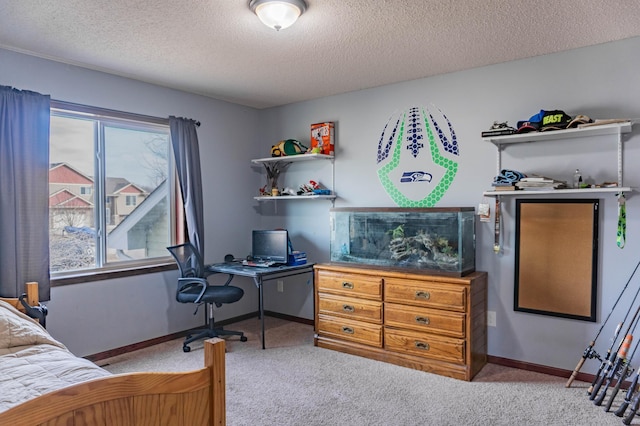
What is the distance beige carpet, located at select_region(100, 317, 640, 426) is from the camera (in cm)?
254

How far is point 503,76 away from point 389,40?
3.68 feet

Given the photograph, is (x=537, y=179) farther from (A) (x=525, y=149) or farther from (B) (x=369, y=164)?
(B) (x=369, y=164)

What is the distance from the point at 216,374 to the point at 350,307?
95.2 inches

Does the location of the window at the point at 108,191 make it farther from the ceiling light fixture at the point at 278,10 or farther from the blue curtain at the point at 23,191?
the ceiling light fixture at the point at 278,10

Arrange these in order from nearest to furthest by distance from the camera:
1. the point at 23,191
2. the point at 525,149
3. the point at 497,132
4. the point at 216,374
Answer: the point at 216,374 < the point at 23,191 < the point at 497,132 < the point at 525,149

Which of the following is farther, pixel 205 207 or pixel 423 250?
pixel 205 207

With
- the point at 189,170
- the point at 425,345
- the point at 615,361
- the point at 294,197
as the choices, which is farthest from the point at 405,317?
the point at 189,170

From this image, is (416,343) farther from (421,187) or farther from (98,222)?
(98,222)

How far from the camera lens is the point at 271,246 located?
4.33m

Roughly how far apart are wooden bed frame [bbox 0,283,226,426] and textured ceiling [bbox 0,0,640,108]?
196 centimetres

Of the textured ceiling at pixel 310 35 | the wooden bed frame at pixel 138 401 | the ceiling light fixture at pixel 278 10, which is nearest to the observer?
the wooden bed frame at pixel 138 401

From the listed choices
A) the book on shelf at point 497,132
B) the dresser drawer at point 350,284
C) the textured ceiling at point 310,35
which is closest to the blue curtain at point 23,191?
the textured ceiling at point 310,35

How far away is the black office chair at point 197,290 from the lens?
3750 mm

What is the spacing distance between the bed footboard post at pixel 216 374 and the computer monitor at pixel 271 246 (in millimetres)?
2864
